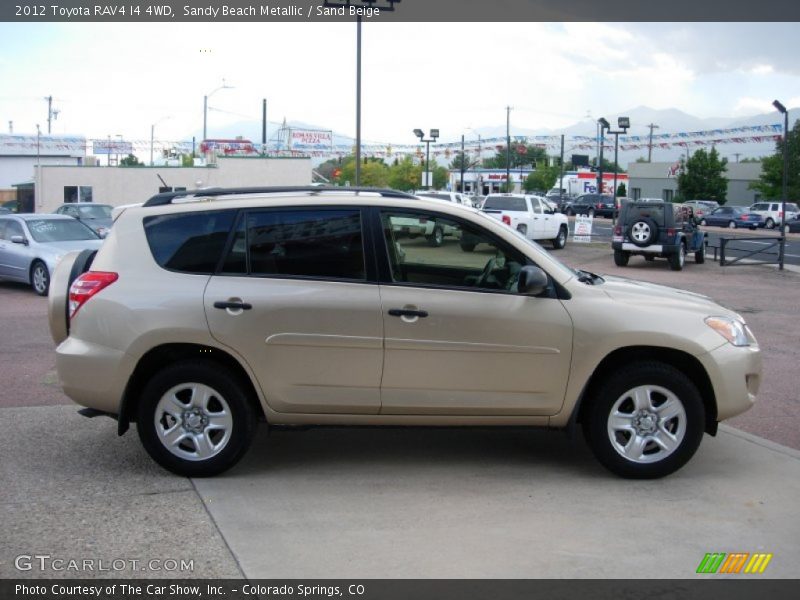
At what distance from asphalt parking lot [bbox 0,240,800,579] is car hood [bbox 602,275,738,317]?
1088 millimetres

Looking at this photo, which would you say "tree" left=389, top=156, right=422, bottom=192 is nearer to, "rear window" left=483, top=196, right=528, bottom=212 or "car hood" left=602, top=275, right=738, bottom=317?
"rear window" left=483, top=196, right=528, bottom=212

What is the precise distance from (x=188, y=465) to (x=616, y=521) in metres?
2.62

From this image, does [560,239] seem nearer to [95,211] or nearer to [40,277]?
[95,211]

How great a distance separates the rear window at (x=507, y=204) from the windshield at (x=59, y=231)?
16.2 meters

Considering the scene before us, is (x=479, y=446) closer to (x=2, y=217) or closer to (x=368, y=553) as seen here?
(x=368, y=553)

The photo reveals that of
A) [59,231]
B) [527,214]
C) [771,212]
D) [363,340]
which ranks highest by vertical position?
[771,212]

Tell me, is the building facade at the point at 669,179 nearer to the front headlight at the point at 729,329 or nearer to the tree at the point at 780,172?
the tree at the point at 780,172

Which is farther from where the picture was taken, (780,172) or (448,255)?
(780,172)

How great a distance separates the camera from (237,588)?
14.1 ft

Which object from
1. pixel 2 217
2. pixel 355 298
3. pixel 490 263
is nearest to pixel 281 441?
pixel 355 298

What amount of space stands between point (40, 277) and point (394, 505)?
511 inches

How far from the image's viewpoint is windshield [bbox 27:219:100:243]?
57.0 ft

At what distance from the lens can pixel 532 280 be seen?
5.75 metres

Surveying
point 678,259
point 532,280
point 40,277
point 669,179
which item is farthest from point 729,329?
point 669,179
